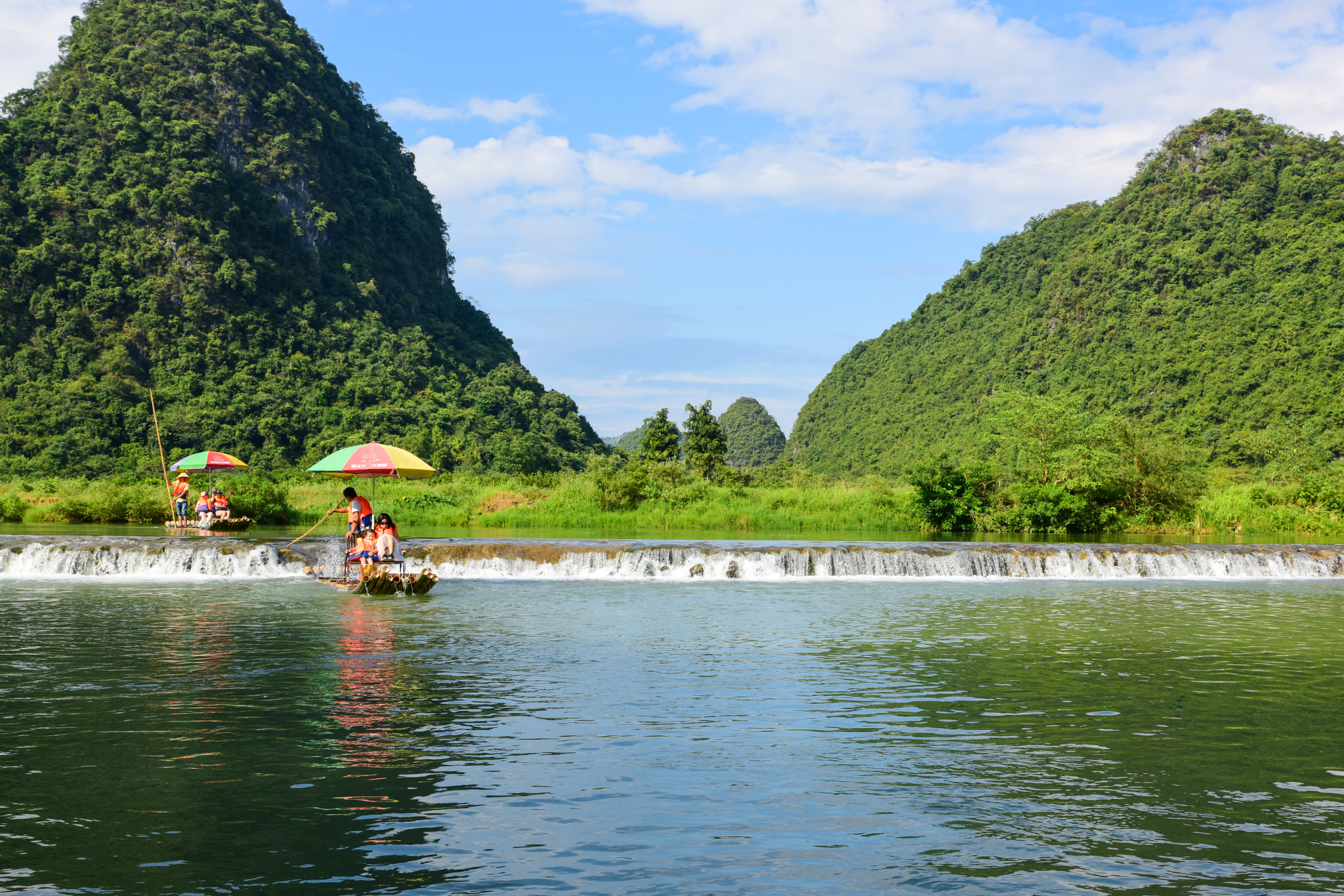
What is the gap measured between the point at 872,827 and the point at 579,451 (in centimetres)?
9121

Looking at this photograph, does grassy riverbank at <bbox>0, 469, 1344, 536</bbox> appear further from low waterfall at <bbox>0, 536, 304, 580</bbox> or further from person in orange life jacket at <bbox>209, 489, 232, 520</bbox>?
low waterfall at <bbox>0, 536, 304, 580</bbox>

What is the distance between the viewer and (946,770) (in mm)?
8547

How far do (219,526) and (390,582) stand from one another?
54.0 feet

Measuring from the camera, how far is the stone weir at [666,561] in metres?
25.0

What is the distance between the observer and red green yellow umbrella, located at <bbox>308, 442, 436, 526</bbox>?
68.8ft

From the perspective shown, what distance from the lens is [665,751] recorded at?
29.9ft

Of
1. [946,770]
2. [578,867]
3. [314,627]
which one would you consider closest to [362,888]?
[578,867]

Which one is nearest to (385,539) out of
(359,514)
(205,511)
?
(359,514)

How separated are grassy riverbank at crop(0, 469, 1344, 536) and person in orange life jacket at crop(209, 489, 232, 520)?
3.46 m

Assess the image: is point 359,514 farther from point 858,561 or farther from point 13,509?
point 13,509

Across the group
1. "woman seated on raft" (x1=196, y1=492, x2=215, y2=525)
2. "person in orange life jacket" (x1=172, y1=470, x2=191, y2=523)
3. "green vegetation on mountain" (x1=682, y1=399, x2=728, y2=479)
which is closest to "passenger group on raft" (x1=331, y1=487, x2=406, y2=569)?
"woman seated on raft" (x1=196, y1=492, x2=215, y2=525)

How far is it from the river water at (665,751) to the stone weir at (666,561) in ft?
20.5

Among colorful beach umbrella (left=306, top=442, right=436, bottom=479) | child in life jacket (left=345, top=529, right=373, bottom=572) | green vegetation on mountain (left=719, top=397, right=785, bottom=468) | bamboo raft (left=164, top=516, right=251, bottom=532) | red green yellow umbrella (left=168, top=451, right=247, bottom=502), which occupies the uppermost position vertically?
green vegetation on mountain (left=719, top=397, right=785, bottom=468)

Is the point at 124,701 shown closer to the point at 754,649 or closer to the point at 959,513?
the point at 754,649
